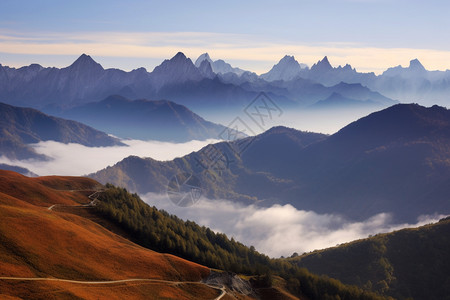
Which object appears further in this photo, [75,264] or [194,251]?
[194,251]

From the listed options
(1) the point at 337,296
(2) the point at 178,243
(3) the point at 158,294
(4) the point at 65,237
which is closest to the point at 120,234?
(2) the point at 178,243

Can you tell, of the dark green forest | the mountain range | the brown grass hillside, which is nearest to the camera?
the brown grass hillside

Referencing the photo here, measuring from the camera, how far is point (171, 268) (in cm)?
10444

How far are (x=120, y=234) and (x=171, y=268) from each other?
127ft

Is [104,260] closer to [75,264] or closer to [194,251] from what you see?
[75,264]

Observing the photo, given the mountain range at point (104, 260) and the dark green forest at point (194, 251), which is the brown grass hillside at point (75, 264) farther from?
the dark green forest at point (194, 251)

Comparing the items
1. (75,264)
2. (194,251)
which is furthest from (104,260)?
(194,251)

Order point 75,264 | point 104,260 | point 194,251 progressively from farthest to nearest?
point 194,251, point 104,260, point 75,264

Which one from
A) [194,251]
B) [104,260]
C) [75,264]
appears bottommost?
[75,264]

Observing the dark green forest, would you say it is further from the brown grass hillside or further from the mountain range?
the brown grass hillside

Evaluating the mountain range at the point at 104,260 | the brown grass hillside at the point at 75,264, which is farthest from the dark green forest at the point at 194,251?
the brown grass hillside at the point at 75,264

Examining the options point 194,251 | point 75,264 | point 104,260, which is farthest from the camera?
point 194,251

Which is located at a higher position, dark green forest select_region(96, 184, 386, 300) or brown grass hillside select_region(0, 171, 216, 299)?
dark green forest select_region(96, 184, 386, 300)

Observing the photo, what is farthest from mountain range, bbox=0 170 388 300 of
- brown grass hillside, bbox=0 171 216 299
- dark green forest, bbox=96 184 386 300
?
dark green forest, bbox=96 184 386 300
